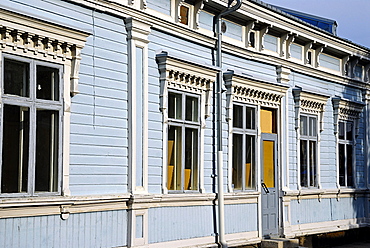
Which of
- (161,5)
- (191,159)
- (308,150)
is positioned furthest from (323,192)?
(161,5)

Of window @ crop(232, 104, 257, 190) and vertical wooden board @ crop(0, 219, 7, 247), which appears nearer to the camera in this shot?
vertical wooden board @ crop(0, 219, 7, 247)

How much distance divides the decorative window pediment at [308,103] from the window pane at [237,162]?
249 centimetres

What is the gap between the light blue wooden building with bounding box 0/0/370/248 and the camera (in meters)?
→ 8.43

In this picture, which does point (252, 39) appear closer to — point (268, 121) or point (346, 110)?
point (268, 121)

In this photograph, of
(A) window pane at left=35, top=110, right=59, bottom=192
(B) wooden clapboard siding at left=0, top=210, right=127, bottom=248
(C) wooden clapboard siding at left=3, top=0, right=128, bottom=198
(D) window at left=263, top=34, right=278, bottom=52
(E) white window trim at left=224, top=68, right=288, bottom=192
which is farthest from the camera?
(D) window at left=263, top=34, right=278, bottom=52

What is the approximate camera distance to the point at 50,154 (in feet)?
28.7

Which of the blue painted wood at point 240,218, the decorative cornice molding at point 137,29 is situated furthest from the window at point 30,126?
the blue painted wood at point 240,218

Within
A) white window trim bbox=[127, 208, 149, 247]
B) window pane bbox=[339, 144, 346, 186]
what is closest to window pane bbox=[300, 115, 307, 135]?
window pane bbox=[339, 144, 346, 186]

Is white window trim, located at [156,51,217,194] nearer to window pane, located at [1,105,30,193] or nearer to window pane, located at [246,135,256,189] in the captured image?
window pane, located at [246,135,256,189]

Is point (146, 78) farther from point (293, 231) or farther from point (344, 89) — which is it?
point (344, 89)

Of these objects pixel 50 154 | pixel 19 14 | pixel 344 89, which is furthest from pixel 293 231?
pixel 19 14

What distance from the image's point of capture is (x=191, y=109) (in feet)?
38.5

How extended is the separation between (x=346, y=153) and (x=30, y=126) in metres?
11.1

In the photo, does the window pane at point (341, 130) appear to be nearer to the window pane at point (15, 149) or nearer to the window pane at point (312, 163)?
the window pane at point (312, 163)
